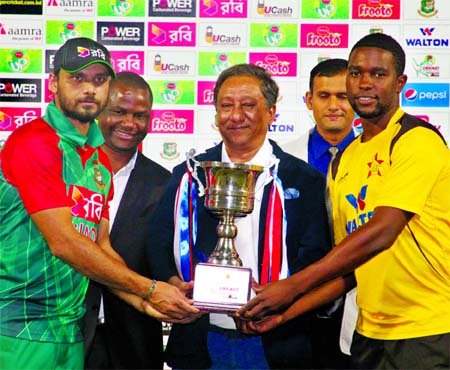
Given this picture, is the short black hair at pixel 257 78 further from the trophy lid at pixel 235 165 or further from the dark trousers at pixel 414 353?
the dark trousers at pixel 414 353

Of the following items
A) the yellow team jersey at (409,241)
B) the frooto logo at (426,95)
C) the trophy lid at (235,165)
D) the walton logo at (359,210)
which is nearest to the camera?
the yellow team jersey at (409,241)

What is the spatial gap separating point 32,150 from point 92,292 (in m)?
0.76

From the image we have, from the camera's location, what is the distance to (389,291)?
288 cm

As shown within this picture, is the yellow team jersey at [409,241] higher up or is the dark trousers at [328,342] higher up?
the yellow team jersey at [409,241]

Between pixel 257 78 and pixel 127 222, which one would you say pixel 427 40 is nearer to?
pixel 257 78

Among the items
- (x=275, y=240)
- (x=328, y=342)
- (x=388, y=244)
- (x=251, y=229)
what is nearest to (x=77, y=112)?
(x=251, y=229)

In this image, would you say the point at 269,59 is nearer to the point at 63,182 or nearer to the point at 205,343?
the point at 63,182

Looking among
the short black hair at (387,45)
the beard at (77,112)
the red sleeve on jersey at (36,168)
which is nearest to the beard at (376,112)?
the short black hair at (387,45)

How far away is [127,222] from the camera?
3.30m

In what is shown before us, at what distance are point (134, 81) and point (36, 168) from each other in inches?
28.8

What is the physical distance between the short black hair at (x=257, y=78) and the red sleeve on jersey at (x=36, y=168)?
0.82 meters

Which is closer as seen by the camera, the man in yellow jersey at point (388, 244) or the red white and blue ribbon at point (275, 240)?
the man in yellow jersey at point (388, 244)

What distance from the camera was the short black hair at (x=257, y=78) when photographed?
10.6 feet

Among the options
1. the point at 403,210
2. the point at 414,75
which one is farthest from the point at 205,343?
the point at 414,75
